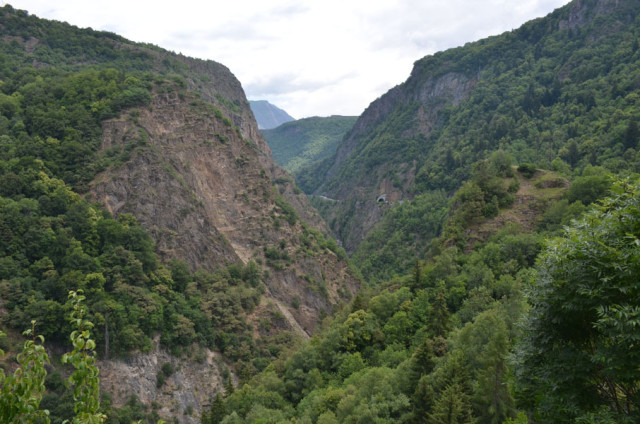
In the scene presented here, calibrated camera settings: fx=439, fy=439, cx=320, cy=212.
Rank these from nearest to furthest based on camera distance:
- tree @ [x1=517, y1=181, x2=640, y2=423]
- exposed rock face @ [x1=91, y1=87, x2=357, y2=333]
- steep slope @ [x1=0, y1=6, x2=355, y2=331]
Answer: tree @ [x1=517, y1=181, x2=640, y2=423], exposed rock face @ [x1=91, y1=87, x2=357, y2=333], steep slope @ [x1=0, y1=6, x2=355, y2=331]

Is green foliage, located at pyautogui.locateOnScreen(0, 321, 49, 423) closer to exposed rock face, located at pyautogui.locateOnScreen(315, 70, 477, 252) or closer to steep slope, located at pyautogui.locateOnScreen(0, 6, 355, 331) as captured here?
steep slope, located at pyautogui.locateOnScreen(0, 6, 355, 331)

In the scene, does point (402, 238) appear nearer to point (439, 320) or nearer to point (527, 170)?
point (527, 170)

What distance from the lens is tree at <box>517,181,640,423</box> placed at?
31.4 ft

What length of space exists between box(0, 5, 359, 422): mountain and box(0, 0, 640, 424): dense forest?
0.33 m

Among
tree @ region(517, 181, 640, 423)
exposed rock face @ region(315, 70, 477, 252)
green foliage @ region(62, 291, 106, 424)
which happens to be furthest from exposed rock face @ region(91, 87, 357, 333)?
exposed rock face @ region(315, 70, 477, 252)

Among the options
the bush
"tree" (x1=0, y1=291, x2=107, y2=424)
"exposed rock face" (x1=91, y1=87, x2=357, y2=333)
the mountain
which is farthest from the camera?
"exposed rock face" (x1=91, y1=87, x2=357, y2=333)

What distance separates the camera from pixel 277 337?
64188 mm

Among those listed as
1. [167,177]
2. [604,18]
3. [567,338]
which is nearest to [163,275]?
[167,177]

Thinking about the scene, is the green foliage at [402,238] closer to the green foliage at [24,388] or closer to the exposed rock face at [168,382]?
the exposed rock face at [168,382]

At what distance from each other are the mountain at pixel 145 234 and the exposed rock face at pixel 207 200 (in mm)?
221

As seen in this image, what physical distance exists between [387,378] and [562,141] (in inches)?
3260

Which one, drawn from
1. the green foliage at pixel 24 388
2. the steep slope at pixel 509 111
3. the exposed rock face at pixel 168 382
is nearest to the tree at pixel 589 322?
the green foliage at pixel 24 388

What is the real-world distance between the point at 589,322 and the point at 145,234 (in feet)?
191

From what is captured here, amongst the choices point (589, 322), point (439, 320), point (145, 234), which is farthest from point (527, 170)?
point (145, 234)
